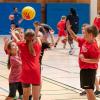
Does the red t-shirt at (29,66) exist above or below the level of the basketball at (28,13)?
below

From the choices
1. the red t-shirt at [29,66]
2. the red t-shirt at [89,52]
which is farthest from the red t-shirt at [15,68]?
the red t-shirt at [89,52]

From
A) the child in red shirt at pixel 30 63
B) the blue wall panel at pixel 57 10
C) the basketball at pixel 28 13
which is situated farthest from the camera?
the blue wall panel at pixel 57 10

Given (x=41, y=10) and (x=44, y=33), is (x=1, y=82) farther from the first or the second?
(x=41, y=10)

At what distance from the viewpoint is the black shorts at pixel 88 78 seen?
6.89 metres

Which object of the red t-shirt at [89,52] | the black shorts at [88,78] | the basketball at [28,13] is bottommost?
the black shorts at [88,78]

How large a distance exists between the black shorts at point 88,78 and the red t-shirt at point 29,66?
32.9 inches

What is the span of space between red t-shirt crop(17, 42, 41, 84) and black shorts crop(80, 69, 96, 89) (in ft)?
2.74

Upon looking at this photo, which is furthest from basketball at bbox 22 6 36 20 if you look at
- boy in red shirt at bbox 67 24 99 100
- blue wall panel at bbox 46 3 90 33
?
blue wall panel at bbox 46 3 90 33

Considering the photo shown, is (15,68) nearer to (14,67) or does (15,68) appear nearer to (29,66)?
(14,67)

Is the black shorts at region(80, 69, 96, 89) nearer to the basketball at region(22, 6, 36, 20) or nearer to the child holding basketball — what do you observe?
the child holding basketball

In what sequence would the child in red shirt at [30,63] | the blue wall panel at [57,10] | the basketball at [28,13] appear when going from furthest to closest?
the blue wall panel at [57,10], the basketball at [28,13], the child in red shirt at [30,63]

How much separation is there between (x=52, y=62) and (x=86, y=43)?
8.39 m

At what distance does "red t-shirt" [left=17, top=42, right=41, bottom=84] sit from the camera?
675cm

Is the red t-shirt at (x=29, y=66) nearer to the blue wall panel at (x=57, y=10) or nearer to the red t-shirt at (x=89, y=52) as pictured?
the red t-shirt at (x=89, y=52)
